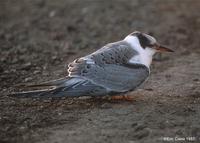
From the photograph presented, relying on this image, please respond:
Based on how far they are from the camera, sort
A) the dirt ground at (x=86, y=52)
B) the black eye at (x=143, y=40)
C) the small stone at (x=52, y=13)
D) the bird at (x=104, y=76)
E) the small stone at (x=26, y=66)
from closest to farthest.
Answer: the dirt ground at (x=86, y=52), the bird at (x=104, y=76), the black eye at (x=143, y=40), the small stone at (x=26, y=66), the small stone at (x=52, y=13)

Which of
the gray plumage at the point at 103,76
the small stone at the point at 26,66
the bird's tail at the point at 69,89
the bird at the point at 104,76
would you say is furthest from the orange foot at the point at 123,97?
the small stone at the point at 26,66

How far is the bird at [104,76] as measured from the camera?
6711 millimetres

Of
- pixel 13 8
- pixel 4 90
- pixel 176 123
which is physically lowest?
pixel 176 123

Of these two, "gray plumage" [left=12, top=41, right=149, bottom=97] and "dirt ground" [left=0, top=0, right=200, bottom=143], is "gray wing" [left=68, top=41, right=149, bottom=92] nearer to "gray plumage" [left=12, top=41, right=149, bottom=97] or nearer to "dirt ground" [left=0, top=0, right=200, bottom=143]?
"gray plumage" [left=12, top=41, right=149, bottom=97]

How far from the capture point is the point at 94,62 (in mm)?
6840

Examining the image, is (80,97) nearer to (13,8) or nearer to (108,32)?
(108,32)

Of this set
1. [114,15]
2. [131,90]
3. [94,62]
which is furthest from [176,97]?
[114,15]

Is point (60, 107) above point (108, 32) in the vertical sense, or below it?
below

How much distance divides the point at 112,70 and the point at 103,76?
128 millimetres

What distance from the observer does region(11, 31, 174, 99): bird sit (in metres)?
6.71

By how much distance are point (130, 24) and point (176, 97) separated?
422 cm

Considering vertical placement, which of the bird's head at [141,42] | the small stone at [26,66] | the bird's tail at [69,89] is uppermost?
the bird's head at [141,42]

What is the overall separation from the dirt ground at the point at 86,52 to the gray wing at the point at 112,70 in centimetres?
24

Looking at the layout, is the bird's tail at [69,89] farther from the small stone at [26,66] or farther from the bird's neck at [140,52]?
→ the small stone at [26,66]
